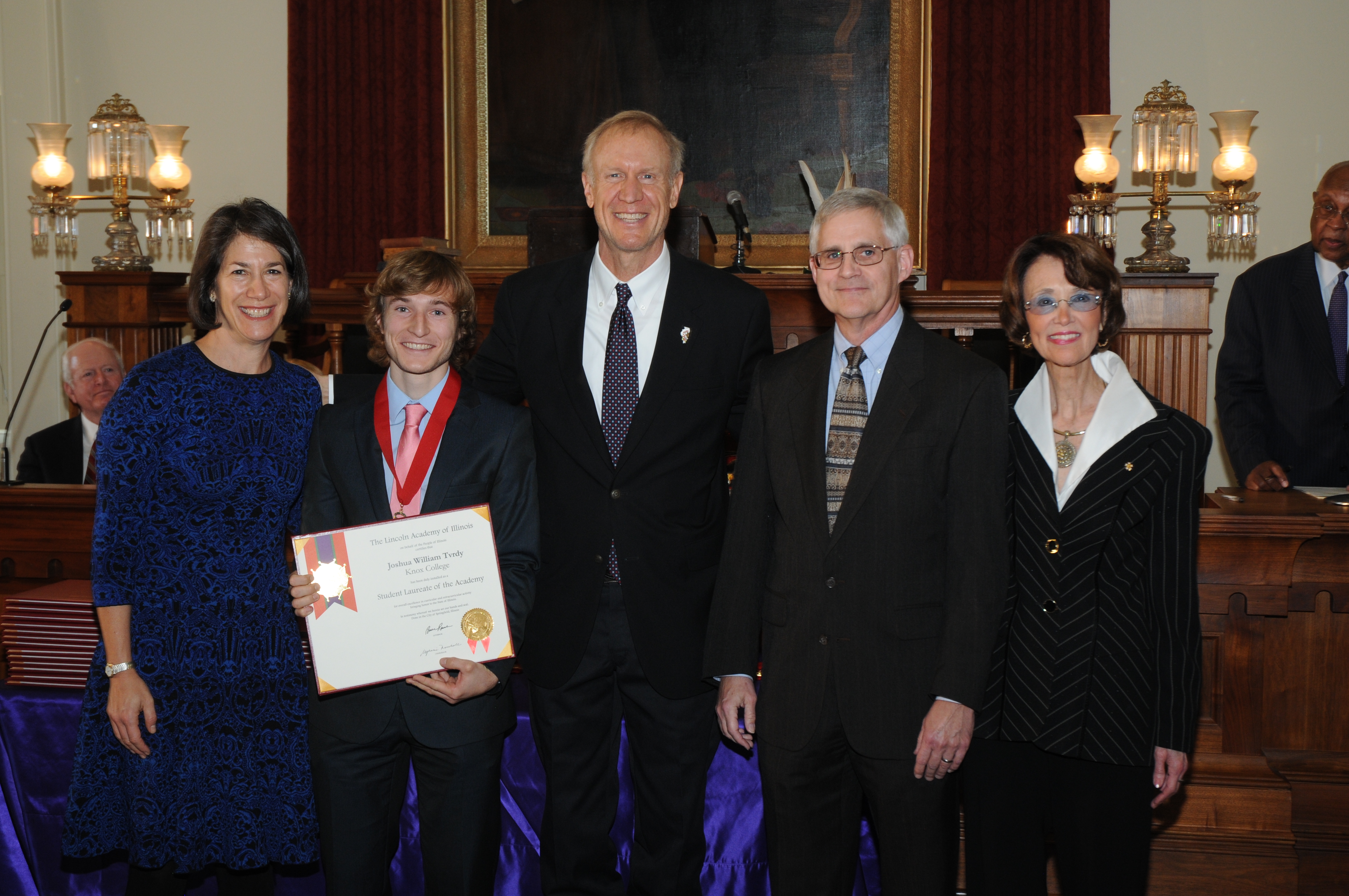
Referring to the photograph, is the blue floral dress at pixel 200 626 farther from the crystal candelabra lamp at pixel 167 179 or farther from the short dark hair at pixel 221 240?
the crystal candelabra lamp at pixel 167 179

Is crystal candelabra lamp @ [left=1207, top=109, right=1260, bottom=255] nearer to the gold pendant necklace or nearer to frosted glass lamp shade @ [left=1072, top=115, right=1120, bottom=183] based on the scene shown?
A: frosted glass lamp shade @ [left=1072, top=115, right=1120, bottom=183]

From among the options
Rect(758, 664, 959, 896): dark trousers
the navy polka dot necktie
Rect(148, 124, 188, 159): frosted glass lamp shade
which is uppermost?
Rect(148, 124, 188, 159): frosted glass lamp shade

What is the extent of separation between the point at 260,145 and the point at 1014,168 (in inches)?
184

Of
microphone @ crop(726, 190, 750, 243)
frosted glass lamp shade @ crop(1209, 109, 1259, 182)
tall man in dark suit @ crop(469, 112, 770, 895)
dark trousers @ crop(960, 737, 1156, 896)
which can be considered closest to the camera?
dark trousers @ crop(960, 737, 1156, 896)

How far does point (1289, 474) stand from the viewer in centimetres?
351

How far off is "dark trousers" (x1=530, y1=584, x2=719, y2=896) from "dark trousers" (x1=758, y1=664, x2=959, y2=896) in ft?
0.78

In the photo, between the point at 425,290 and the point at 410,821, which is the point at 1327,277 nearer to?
the point at 425,290

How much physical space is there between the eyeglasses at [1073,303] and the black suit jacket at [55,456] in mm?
3730

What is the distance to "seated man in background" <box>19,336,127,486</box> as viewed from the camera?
4133 mm

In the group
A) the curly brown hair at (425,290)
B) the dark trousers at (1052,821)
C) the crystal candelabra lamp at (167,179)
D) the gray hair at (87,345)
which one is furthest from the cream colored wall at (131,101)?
the dark trousers at (1052,821)

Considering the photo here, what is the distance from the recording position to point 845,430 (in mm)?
2012

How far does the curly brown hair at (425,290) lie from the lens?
2082mm

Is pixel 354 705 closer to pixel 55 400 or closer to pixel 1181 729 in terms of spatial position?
pixel 1181 729

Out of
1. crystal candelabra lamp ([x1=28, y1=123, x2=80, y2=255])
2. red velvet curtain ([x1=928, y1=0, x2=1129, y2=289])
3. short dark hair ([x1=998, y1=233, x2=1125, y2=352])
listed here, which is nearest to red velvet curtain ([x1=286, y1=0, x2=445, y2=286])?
crystal candelabra lamp ([x1=28, y1=123, x2=80, y2=255])
